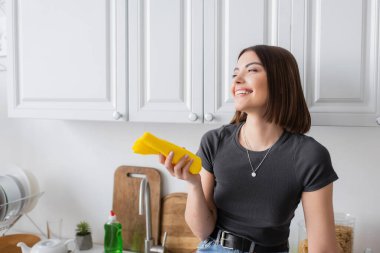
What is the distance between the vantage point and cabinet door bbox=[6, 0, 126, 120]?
1.42 metres

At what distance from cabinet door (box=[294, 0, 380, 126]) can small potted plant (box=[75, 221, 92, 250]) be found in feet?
3.92

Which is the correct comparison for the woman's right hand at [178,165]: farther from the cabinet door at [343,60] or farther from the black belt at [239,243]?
the cabinet door at [343,60]

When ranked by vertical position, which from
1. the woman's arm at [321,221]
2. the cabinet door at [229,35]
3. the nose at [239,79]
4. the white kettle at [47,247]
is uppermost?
the cabinet door at [229,35]

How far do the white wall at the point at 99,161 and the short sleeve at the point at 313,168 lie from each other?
16.4 inches

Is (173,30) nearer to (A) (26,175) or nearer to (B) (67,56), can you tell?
(B) (67,56)

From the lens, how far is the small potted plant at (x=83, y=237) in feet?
6.00

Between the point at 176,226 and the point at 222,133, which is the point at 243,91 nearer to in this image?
the point at 222,133

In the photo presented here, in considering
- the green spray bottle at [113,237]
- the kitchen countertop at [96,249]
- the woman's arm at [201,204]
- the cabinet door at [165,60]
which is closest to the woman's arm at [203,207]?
the woman's arm at [201,204]

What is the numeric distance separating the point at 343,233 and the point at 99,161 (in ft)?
3.73

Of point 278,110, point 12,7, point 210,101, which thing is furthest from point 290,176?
point 12,7

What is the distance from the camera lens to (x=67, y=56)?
1.49m

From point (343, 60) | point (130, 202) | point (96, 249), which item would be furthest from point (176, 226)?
point (343, 60)

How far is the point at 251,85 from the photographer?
1126 mm

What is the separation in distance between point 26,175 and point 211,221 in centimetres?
107
